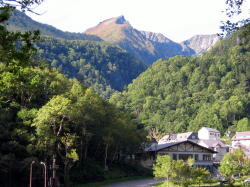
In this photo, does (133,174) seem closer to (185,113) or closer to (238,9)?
(238,9)

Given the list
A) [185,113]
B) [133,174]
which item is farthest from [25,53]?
[185,113]

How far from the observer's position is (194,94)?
472 ft

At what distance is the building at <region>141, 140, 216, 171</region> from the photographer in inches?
2263

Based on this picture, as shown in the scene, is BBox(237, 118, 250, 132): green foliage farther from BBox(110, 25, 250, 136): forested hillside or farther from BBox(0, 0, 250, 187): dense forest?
BBox(0, 0, 250, 187): dense forest

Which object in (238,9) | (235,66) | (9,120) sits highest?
(235,66)

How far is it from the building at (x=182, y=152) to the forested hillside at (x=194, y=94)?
166 feet

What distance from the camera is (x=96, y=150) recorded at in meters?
49.6

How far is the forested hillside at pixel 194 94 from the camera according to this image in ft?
399

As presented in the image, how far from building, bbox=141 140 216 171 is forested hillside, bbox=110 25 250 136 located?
166 feet

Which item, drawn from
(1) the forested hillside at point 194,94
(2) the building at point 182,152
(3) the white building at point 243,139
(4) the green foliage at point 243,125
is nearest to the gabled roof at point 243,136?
(3) the white building at point 243,139

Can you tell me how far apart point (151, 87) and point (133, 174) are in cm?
11395

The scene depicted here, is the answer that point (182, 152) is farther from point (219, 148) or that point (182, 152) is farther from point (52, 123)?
point (52, 123)

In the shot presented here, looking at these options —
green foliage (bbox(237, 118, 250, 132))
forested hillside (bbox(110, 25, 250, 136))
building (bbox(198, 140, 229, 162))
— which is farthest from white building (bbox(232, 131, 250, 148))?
forested hillside (bbox(110, 25, 250, 136))

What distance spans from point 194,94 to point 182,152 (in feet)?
290
